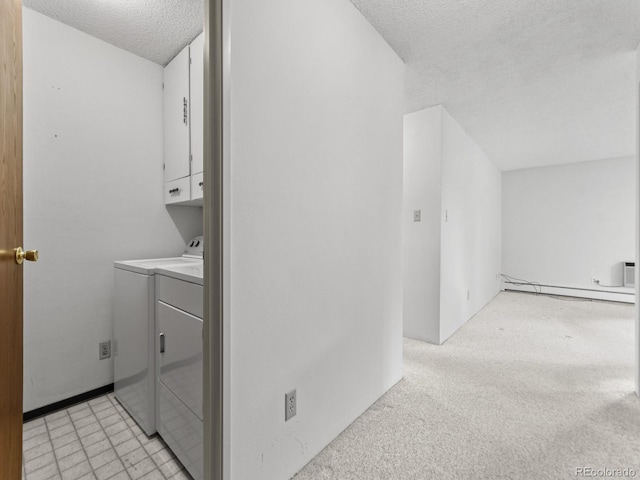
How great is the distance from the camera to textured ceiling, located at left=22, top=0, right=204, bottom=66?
1.65 metres

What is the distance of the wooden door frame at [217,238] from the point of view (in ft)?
3.22

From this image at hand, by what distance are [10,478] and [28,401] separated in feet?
3.38

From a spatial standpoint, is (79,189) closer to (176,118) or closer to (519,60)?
(176,118)

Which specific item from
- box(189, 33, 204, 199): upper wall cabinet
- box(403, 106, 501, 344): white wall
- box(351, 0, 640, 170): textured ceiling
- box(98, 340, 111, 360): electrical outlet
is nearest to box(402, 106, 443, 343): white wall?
box(403, 106, 501, 344): white wall

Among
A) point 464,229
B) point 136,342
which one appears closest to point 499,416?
point 136,342

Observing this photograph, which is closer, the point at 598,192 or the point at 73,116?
the point at 73,116

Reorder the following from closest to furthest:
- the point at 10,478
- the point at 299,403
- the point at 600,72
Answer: the point at 10,478
the point at 299,403
the point at 600,72

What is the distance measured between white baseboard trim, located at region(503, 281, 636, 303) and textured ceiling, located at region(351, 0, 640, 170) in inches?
102

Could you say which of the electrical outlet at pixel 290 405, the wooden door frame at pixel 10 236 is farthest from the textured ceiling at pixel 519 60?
the electrical outlet at pixel 290 405

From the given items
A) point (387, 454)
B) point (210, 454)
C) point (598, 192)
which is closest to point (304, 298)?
point (210, 454)

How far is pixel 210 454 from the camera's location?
39.4 inches

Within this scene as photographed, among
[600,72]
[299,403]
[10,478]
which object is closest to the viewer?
[10,478]

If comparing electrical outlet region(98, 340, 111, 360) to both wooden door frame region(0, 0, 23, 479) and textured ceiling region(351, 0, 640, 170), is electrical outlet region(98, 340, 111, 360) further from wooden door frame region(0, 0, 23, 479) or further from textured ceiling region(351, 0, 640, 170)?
textured ceiling region(351, 0, 640, 170)

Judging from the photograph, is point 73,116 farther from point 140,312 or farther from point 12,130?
point 140,312
